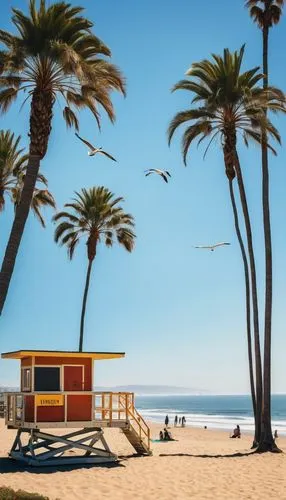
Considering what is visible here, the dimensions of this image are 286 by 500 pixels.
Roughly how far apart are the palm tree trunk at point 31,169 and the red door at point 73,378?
7.57 metres

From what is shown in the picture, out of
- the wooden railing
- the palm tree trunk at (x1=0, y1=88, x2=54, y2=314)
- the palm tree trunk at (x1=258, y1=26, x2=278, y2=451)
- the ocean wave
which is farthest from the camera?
the ocean wave

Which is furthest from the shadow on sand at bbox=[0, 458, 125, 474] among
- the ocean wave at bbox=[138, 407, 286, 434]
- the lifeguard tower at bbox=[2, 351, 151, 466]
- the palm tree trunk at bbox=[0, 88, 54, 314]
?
the ocean wave at bbox=[138, 407, 286, 434]

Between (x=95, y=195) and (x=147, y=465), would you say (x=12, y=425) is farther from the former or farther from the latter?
(x=95, y=195)

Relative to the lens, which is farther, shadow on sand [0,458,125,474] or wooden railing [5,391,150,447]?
wooden railing [5,391,150,447]

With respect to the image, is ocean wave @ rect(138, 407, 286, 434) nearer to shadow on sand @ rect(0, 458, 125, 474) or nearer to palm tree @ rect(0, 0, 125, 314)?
shadow on sand @ rect(0, 458, 125, 474)

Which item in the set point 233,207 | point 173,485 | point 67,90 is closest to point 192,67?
point 233,207

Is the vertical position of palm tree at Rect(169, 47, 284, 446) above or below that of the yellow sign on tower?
above

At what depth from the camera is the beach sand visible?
17234mm

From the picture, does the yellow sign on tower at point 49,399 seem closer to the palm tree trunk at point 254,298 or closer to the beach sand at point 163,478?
the beach sand at point 163,478

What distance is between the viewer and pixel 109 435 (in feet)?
125

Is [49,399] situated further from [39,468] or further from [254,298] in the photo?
[254,298]

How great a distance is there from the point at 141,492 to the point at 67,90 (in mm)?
12747

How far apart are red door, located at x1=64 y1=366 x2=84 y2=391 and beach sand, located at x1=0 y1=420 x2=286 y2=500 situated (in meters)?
3.13

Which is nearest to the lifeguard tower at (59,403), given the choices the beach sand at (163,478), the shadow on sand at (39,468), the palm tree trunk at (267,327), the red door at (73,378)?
the red door at (73,378)
